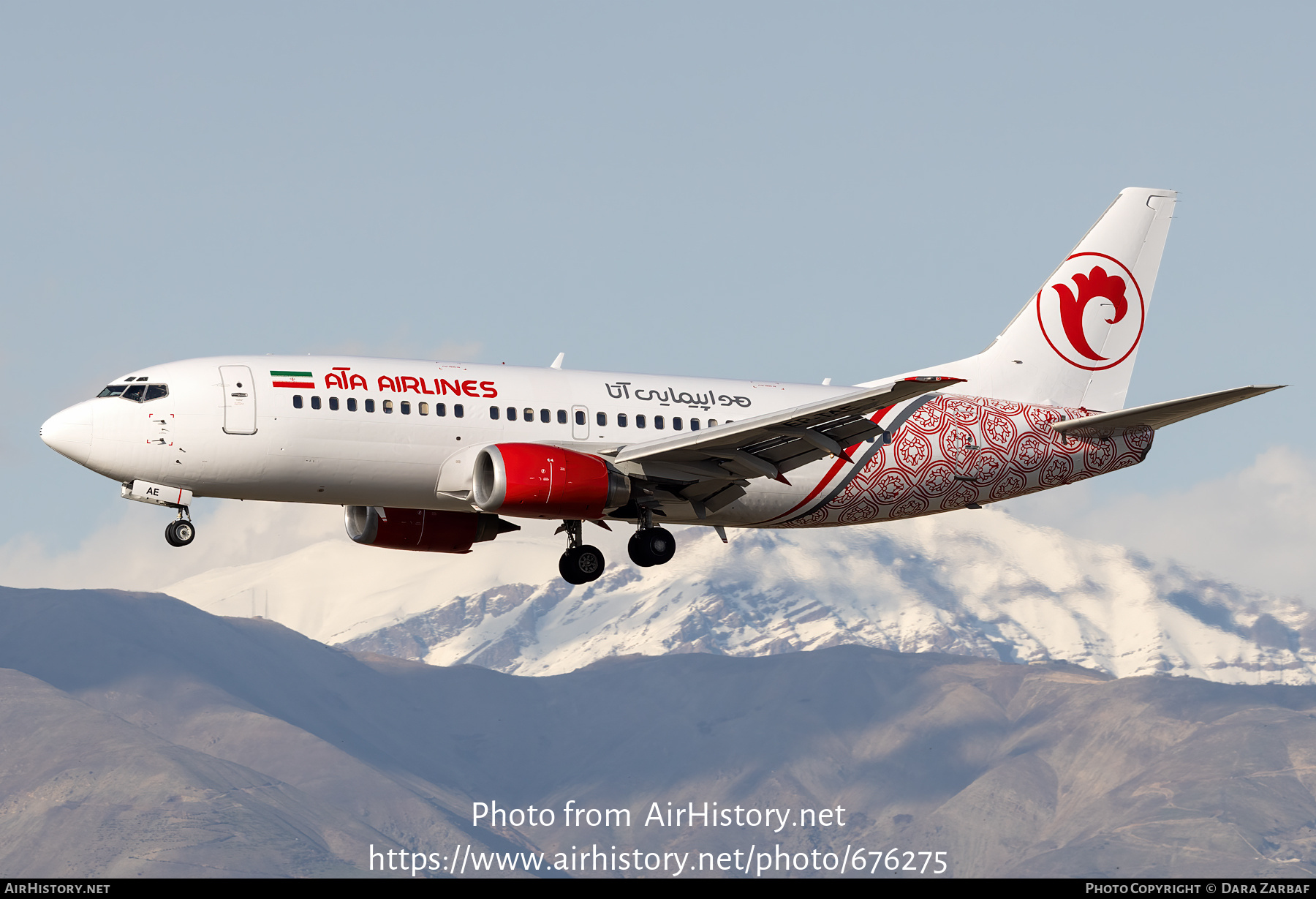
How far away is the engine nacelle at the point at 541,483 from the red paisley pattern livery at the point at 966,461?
24.4 feet

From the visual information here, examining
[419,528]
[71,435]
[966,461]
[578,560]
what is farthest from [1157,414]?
[71,435]

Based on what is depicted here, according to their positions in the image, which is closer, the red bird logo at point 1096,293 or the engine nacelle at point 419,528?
the engine nacelle at point 419,528

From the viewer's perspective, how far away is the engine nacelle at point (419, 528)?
50.0m

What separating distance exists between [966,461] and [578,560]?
1140 centimetres

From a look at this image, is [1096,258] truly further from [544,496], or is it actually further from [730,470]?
[544,496]

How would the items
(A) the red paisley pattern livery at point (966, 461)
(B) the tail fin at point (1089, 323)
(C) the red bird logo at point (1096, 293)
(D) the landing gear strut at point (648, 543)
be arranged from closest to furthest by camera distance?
(D) the landing gear strut at point (648, 543) → (A) the red paisley pattern livery at point (966, 461) → (B) the tail fin at point (1089, 323) → (C) the red bird logo at point (1096, 293)

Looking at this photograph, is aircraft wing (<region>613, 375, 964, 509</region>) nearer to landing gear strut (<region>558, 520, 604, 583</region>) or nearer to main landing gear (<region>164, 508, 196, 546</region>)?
landing gear strut (<region>558, 520, 604, 583</region>)

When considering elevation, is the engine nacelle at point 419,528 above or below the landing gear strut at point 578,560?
above

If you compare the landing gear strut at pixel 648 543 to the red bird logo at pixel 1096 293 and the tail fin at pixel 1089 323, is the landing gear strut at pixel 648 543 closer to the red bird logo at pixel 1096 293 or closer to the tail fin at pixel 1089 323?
the tail fin at pixel 1089 323

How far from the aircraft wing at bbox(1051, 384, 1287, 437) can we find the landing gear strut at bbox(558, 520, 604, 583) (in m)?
14.1

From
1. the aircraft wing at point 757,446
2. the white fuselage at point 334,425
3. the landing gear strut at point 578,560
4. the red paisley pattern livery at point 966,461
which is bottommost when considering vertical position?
the landing gear strut at point 578,560

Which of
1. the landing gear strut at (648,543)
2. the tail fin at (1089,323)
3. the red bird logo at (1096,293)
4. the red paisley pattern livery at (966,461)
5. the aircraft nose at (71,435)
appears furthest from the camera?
the red bird logo at (1096,293)

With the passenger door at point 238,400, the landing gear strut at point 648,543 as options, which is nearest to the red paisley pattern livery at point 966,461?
the landing gear strut at point 648,543

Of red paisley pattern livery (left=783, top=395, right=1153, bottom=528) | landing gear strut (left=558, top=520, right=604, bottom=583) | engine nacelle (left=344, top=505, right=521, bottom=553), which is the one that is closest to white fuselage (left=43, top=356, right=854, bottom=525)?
landing gear strut (left=558, top=520, right=604, bottom=583)
